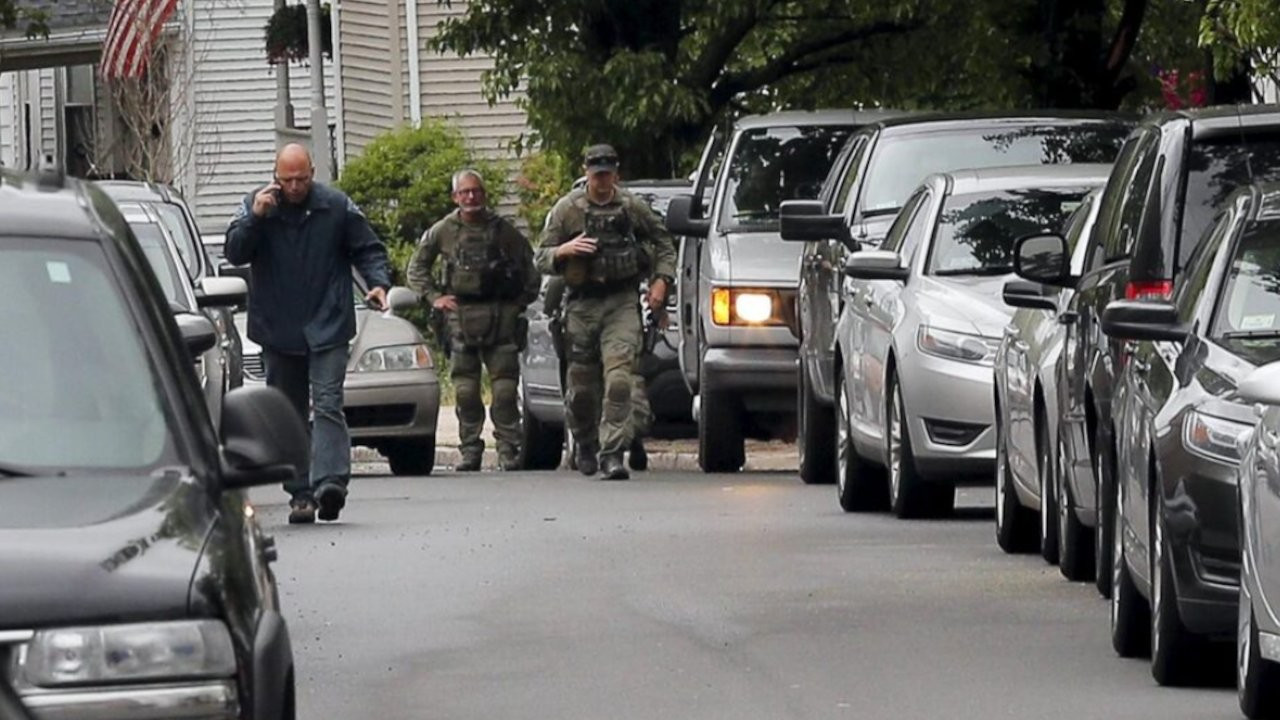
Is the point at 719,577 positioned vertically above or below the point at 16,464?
below

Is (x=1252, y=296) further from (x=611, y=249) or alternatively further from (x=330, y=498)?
(x=611, y=249)

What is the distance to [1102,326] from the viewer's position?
10.7 meters

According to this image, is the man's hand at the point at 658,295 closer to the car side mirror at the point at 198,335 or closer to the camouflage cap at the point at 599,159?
the camouflage cap at the point at 599,159

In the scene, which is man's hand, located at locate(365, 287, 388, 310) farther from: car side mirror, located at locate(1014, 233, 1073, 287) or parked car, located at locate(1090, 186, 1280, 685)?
parked car, located at locate(1090, 186, 1280, 685)

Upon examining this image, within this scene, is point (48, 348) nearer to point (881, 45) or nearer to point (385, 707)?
point (385, 707)

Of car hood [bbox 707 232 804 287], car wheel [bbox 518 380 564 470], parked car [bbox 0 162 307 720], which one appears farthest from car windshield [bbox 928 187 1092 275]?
parked car [bbox 0 162 307 720]

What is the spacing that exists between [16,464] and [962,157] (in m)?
12.3

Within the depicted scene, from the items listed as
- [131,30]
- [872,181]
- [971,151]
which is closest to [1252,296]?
[971,151]

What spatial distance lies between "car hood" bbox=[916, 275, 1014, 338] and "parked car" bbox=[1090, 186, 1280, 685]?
4.47 meters

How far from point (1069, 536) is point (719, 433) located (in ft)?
26.8

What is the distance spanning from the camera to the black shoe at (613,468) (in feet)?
67.9

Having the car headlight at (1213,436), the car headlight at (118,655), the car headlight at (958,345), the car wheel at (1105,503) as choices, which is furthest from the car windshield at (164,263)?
the car headlight at (118,655)

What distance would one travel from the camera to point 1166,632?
396 inches

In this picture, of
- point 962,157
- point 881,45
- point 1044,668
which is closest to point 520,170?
point 881,45
